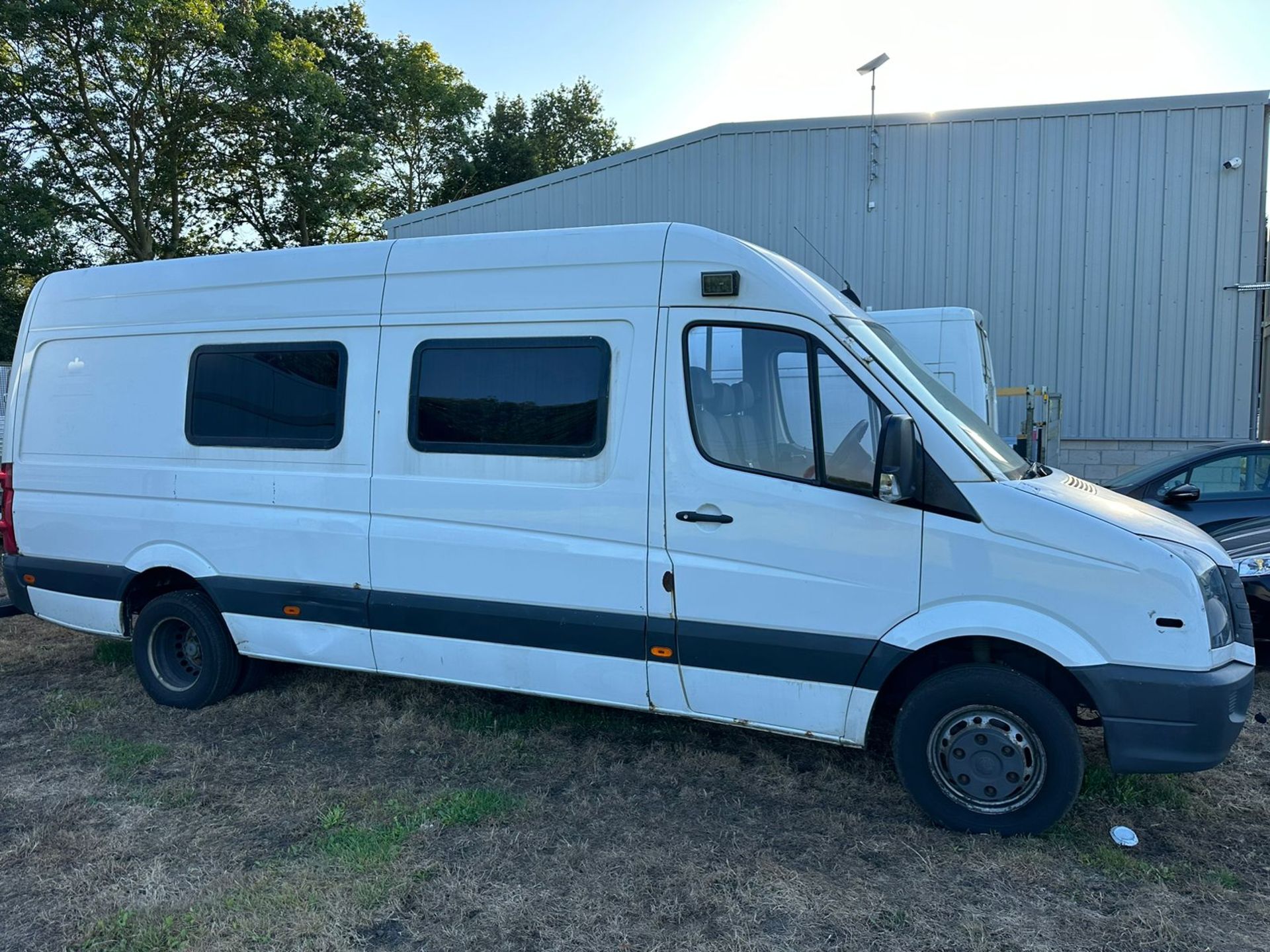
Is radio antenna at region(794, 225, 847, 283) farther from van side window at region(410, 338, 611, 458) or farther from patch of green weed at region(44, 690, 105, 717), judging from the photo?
patch of green weed at region(44, 690, 105, 717)

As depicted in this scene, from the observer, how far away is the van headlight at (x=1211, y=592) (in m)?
3.26

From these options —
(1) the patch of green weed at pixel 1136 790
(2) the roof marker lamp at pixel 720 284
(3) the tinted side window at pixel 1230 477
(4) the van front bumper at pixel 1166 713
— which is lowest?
(1) the patch of green weed at pixel 1136 790

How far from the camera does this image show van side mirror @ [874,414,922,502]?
131 inches

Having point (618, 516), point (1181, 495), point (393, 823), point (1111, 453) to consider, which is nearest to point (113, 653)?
point (393, 823)

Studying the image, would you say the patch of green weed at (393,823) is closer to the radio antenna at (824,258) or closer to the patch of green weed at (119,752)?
the patch of green weed at (119,752)

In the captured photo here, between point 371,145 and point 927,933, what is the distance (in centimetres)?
2282

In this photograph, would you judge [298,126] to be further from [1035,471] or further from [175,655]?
[1035,471]

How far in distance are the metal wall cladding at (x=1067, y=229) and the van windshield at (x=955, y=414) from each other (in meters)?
8.05

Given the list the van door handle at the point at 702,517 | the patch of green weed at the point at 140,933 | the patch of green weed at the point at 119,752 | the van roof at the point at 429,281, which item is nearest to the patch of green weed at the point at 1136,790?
the van door handle at the point at 702,517

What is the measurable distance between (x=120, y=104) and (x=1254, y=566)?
20.5 m

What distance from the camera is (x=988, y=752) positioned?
3520mm

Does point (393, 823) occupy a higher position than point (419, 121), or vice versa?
point (419, 121)

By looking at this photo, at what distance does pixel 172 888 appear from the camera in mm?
3236

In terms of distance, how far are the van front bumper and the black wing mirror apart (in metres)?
3.46
